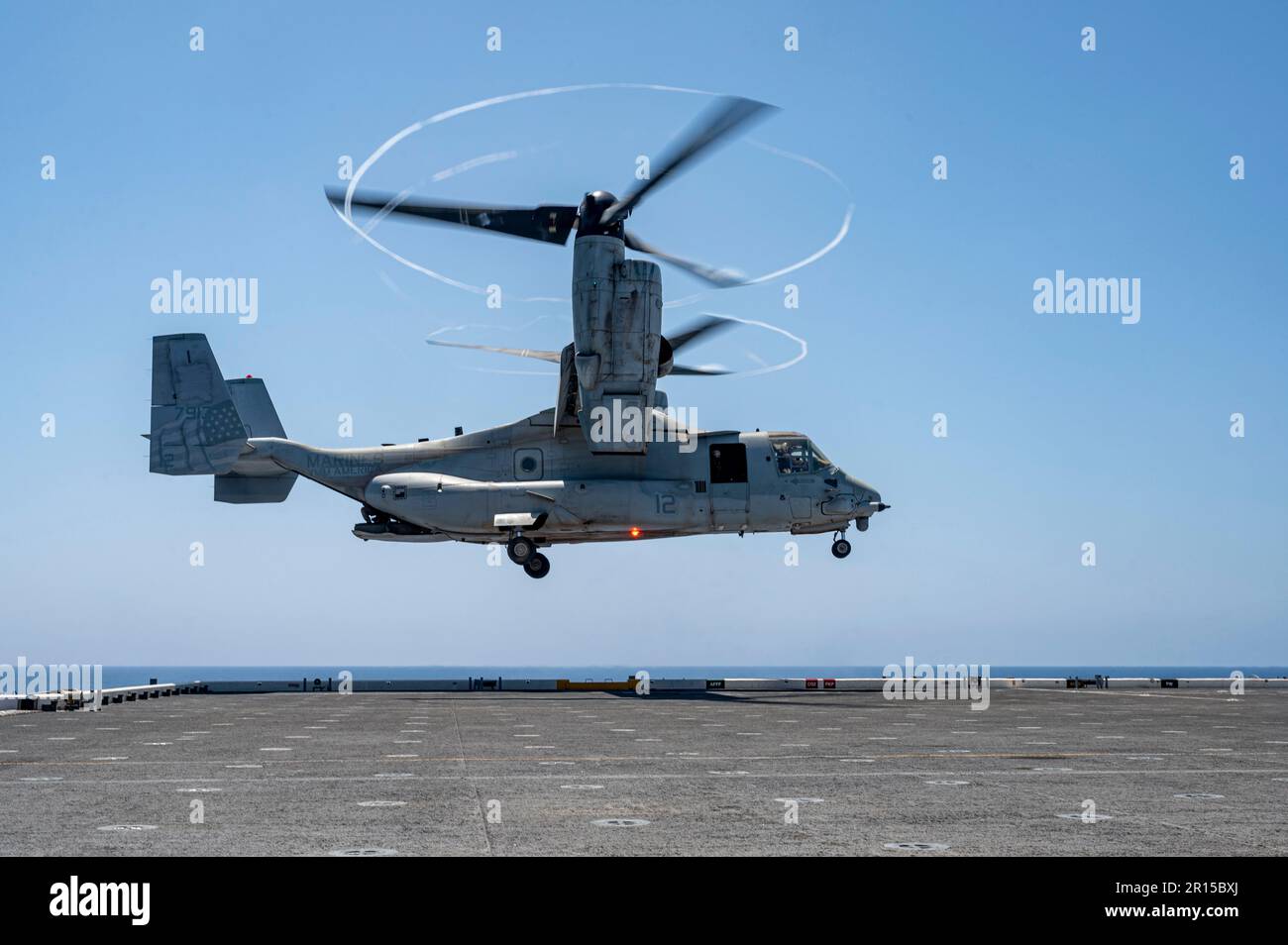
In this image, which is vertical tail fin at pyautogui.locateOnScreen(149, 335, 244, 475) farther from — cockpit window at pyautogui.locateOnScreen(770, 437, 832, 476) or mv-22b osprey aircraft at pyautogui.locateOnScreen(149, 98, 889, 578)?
cockpit window at pyautogui.locateOnScreen(770, 437, 832, 476)

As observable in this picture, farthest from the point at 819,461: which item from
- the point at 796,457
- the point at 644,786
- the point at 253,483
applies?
the point at 644,786

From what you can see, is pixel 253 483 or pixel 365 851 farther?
pixel 253 483

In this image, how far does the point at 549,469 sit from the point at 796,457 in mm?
10329

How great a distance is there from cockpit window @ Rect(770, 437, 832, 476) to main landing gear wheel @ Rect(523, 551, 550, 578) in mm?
10635

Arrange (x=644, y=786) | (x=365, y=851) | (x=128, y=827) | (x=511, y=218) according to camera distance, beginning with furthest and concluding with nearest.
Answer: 1. (x=511, y=218)
2. (x=644, y=786)
3. (x=128, y=827)
4. (x=365, y=851)

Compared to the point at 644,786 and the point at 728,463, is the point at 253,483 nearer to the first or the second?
the point at 728,463

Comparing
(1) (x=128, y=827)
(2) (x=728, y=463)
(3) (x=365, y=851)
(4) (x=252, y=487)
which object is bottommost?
(1) (x=128, y=827)

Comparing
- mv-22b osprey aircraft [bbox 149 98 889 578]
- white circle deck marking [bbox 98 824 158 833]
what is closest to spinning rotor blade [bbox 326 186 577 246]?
mv-22b osprey aircraft [bbox 149 98 889 578]

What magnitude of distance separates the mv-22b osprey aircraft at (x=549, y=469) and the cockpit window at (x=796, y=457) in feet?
0.14

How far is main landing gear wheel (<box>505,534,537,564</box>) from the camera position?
164ft

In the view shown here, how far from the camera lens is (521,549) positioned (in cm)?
4988

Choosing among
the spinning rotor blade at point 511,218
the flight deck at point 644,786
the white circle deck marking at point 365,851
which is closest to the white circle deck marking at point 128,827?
the flight deck at point 644,786
